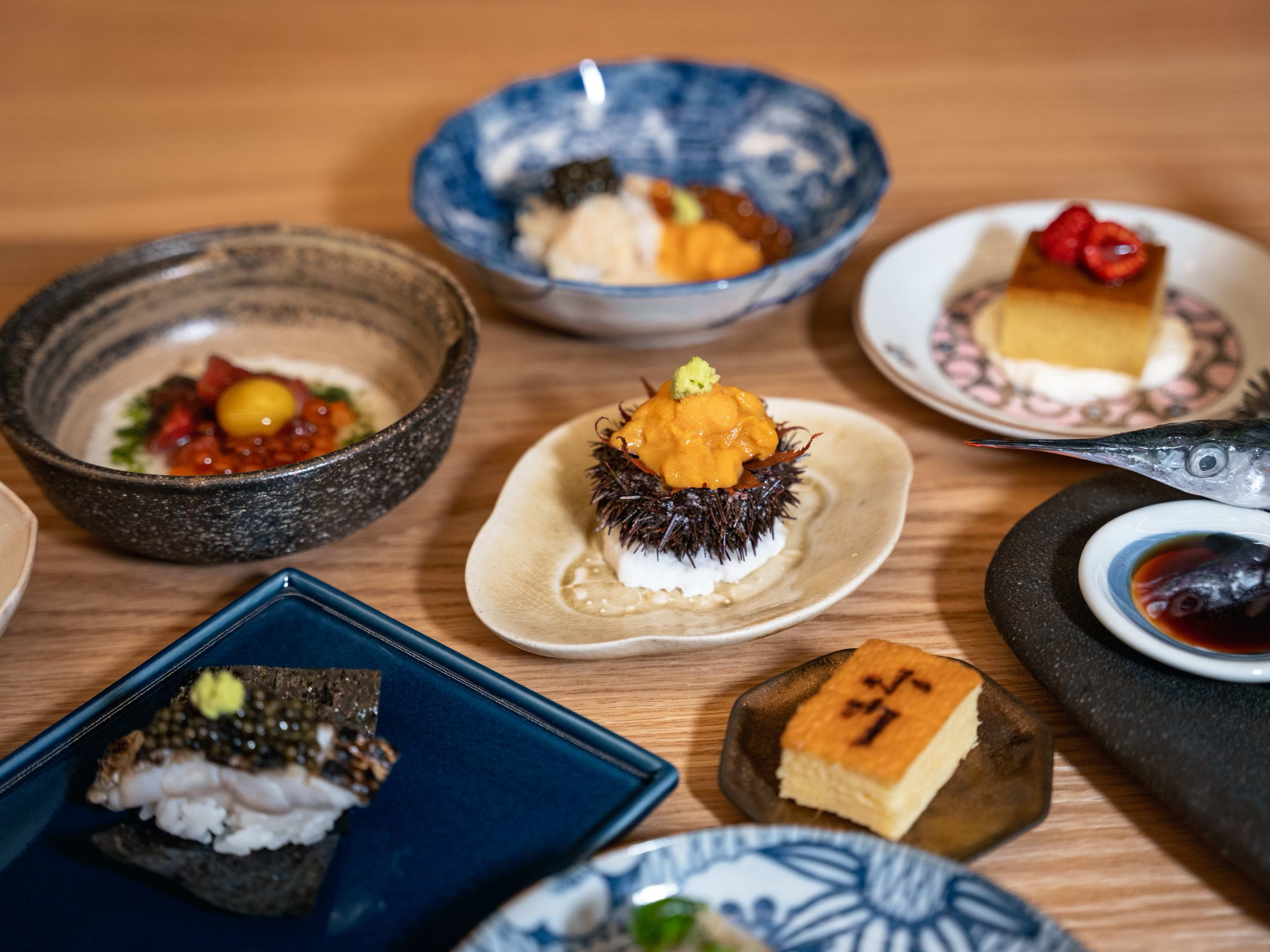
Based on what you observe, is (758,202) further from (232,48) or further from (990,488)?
→ (232,48)

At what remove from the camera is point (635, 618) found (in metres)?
1.50

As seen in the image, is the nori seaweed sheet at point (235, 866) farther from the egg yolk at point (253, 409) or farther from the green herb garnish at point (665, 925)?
the egg yolk at point (253, 409)

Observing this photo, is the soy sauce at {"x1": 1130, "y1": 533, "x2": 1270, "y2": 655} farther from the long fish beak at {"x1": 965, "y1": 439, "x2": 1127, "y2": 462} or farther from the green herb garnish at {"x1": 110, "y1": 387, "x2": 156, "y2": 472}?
the green herb garnish at {"x1": 110, "y1": 387, "x2": 156, "y2": 472}

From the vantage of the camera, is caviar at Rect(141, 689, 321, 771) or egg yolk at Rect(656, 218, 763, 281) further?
egg yolk at Rect(656, 218, 763, 281)

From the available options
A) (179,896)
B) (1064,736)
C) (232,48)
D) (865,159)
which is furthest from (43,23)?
(1064,736)

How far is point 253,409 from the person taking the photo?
5.85 ft

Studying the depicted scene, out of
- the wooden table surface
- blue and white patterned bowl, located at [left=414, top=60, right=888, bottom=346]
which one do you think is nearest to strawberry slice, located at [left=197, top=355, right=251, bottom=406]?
the wooden table surface

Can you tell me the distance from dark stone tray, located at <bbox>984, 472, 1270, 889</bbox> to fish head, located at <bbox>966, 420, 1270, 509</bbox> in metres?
0.07

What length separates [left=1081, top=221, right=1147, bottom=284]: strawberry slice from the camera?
1936 millimetres

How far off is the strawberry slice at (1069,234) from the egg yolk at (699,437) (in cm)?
82

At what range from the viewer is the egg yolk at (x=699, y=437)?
57.1 inches

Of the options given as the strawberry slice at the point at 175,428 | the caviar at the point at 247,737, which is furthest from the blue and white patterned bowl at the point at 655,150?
the caviar at the point at 247,737

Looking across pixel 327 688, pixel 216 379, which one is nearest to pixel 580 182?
pixel 216 379

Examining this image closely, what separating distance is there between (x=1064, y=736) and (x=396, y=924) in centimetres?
82
